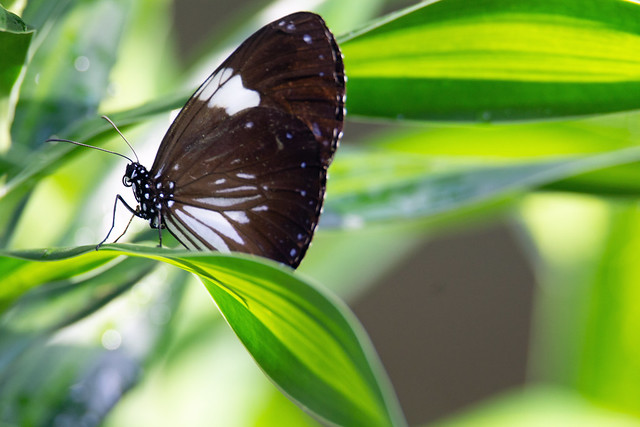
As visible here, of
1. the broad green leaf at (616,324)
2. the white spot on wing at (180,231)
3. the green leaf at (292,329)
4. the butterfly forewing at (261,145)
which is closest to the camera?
the green leaf at (292,329)

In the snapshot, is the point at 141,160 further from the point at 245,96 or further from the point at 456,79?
the point at 456,79

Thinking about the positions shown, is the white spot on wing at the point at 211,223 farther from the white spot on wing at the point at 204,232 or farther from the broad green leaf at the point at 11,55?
the broad green leaf at the point at 11,55

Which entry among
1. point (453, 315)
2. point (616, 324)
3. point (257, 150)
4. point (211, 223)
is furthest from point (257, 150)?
point (453, 315)

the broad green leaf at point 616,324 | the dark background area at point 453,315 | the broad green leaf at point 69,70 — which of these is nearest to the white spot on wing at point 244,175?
the broad green leaf at point 69,70

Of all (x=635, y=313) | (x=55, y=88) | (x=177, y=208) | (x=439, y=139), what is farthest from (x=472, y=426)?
(x=55, y=88)

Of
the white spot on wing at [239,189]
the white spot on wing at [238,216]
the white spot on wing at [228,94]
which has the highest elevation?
the white spot on wing at [228,94]

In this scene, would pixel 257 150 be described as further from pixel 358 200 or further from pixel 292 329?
pixel 292 329

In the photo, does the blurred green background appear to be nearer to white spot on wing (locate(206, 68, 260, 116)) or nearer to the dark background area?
white spot on wing (locate(206, 68, 260, 116))

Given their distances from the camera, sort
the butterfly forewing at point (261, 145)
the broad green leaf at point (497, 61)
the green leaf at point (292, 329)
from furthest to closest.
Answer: the butterfly forewing at point (261, 145) < the broad green leaf at point (497, 61) < the green leaf at point (292, 329)
